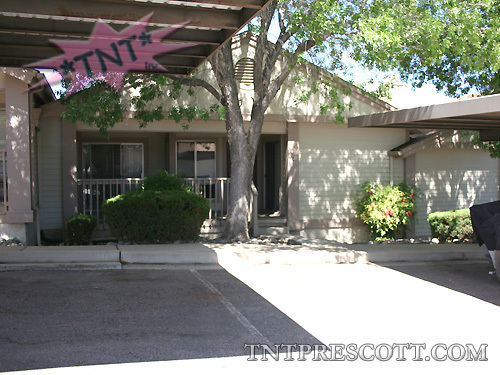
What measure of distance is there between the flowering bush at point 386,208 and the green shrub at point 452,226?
144 centimetres

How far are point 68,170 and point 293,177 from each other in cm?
602

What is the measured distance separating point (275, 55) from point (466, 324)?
7701 mm

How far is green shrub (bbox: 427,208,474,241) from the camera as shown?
13.3 m

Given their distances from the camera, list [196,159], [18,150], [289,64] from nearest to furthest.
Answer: [18,150] → [289,64] → [196,159]

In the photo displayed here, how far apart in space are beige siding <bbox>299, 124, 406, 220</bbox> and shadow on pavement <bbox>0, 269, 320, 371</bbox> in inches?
277

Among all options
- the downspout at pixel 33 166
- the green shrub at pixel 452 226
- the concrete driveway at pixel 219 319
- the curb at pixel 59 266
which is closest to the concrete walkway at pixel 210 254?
the curb at pixel 59 266

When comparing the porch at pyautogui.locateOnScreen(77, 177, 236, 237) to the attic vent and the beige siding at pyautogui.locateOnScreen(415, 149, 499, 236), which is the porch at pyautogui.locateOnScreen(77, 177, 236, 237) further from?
the beige siding at pyautogui.locateOnScreen(415, 149, 499, 236)

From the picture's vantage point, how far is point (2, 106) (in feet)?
41.7

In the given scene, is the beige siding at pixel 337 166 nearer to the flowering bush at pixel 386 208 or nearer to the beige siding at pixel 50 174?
the flowering bush at pixel 386 208

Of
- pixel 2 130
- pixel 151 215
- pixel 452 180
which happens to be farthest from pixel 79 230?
pixel 452 180

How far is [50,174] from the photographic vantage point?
13.3 meters

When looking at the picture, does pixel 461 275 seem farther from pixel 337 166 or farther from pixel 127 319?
pixel 337 166

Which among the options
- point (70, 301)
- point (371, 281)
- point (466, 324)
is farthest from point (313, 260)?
point (70, 301)

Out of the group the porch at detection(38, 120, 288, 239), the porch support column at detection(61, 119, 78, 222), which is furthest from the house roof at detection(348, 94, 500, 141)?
the porch support column at detection(61, 119, 78, 222)
